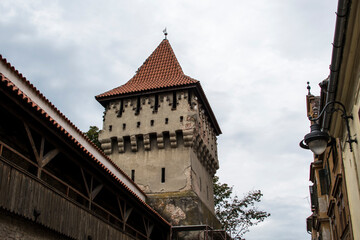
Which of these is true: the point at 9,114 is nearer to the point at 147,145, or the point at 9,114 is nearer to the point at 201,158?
the point at 147,145

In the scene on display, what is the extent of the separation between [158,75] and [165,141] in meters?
5.02

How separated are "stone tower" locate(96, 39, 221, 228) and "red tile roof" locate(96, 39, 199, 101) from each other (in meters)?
0.07

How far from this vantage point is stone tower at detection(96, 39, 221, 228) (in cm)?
2114

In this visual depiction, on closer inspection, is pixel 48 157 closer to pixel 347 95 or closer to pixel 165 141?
pixel 347 95

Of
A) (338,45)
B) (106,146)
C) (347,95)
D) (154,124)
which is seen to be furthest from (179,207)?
(338,45)

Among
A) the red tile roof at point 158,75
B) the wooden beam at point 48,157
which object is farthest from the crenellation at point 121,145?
the wooden beam at point 48,157

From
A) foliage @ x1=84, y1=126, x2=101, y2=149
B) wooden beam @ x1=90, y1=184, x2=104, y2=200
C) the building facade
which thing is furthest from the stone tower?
the building facade

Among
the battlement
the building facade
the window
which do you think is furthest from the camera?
the battlement

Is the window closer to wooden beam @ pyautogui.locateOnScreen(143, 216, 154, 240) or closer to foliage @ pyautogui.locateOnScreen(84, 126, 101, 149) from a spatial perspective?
wooden beam @ pyautogui.locateOnScreen(143, 216, 154, 240)

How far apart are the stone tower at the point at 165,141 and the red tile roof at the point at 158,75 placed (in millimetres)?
73

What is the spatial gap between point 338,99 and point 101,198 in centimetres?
1010

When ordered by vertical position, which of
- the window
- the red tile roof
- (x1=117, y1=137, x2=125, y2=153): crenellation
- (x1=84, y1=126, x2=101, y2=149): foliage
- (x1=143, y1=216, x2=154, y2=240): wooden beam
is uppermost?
the red tile roof

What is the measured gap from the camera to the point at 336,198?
45.9ft

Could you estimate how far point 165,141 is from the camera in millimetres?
22438
